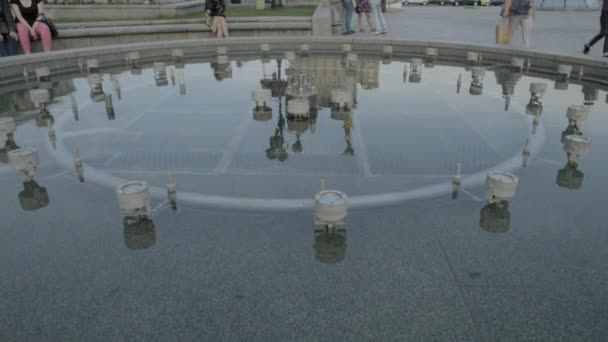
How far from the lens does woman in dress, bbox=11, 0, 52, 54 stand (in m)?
14.7

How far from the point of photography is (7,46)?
48.9 ft

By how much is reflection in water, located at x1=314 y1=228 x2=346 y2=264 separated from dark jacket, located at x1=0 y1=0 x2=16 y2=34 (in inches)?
541

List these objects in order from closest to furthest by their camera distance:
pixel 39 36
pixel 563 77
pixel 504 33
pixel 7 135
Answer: pixel 7 135 < pixel 563 77 < pixel 39 36 < pixel 504 33

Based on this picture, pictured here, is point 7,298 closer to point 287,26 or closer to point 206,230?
point 206,230

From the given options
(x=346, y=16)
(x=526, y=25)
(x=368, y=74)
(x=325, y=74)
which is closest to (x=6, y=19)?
(x=325, y=74)

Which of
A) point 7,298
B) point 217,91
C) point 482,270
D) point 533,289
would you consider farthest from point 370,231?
point 217,91

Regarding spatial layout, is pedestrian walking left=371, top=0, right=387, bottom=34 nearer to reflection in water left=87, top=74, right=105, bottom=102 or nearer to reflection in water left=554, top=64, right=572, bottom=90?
reflection in water left=554, top=64, right=572, bottom=90

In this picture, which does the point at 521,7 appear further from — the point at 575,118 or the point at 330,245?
the point at 330,245

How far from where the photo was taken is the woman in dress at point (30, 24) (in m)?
14.7

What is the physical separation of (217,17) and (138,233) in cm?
1460

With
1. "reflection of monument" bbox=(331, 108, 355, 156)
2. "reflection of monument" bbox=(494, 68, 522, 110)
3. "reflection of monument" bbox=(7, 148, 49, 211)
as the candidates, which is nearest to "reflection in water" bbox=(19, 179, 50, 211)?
"reflection of monument" bbox=(7, 148, 49, 211)

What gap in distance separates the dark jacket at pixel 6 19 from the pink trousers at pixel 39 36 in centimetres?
32

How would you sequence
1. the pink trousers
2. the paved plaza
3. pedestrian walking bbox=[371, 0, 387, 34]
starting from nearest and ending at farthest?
the pink trousers, the paved plaza, pedestrian walking bbox=[371, 0, 387, 34]

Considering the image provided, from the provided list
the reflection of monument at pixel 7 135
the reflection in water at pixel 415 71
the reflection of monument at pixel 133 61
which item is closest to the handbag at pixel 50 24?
the reflection of monument at pixel 133 61
